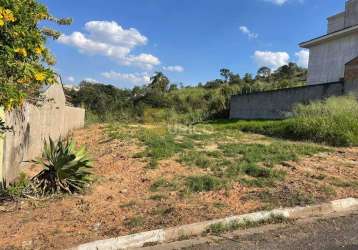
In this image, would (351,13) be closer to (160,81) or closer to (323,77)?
(323,77)

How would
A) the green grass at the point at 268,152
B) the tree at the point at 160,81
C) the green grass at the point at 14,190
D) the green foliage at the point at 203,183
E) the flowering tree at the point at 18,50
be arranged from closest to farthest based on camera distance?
the flowering tree at the point at 18,50 < the green grass at the point at 14,190 < the green foliage at the point at 203,183 < the green grass at the point at 268,152 < the tree at the point at 160,81

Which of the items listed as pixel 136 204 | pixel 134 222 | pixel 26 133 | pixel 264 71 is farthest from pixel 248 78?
pixel 134 222

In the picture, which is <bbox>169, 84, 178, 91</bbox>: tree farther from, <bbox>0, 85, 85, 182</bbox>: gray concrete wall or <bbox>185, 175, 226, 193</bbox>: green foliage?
<bbox>185, 175, 226, 193</bbox>: green foliage

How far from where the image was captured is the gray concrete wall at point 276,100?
20.1 m

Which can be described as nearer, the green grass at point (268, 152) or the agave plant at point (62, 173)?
the agave plant at point (62, 173)

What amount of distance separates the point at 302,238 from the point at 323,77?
26.1 meters

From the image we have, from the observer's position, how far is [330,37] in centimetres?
2762

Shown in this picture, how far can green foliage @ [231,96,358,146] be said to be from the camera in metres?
12.7

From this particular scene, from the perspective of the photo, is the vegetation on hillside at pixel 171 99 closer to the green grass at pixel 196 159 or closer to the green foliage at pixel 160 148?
the green foliage at pixel 160 148

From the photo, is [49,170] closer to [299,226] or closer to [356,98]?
[299,226]

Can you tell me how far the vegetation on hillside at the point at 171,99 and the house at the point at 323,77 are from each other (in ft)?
12.2

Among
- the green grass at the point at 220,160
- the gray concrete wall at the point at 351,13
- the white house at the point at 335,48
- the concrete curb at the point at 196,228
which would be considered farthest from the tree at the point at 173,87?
the concrete curb at the point at 196,228

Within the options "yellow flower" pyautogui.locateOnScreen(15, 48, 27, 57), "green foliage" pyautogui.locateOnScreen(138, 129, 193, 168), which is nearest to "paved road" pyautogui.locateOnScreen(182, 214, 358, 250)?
"yellow flower" pyautogui.locateOnScreen(15, 48, 27, 57)

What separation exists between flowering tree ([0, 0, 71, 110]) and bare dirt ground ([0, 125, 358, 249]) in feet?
5.78
